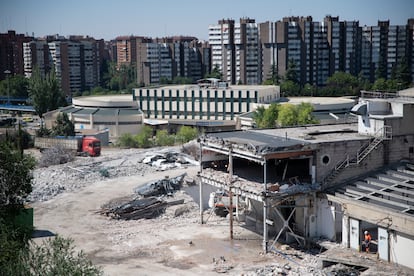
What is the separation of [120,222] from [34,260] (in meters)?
15.7

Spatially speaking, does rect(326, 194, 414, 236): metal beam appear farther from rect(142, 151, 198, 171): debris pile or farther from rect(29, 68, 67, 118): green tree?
rect(29, 68, 67, 118): green tree

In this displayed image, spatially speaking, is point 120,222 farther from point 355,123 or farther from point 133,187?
point 355,123

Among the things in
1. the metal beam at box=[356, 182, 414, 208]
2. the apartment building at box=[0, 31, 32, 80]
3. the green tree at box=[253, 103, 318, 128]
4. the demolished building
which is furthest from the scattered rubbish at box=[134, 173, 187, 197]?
the apartment building at box=[0, 31, 32, 80]

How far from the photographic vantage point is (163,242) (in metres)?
30.6

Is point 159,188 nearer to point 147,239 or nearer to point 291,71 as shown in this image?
point 147,239

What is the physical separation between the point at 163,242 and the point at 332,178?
28.5 feet

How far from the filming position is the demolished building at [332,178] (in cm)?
2730

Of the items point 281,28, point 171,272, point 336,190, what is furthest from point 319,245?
point 281,28

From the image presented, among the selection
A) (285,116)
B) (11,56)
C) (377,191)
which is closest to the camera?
(377,191)

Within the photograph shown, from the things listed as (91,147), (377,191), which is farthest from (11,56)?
(377,191)

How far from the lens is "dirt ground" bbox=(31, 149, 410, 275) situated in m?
26.6

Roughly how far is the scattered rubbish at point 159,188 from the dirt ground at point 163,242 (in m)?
0.97

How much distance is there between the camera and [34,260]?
1858 cm

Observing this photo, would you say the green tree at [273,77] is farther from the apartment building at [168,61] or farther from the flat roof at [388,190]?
the flat roof at [388,190]
